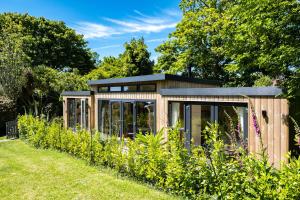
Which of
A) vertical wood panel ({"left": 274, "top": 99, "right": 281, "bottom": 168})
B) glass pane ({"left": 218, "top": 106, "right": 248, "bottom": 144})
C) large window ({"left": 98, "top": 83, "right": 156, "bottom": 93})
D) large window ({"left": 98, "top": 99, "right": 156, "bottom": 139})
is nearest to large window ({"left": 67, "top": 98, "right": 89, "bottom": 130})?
large window ({"left": 98, "top": 99, "right": 156, "bottom": 139})

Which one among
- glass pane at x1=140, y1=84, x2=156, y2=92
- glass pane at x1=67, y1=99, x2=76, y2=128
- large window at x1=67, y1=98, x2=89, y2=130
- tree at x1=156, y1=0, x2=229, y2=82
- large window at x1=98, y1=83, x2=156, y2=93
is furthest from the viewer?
tree at x1=156, y1=0, x2=229, y2=82

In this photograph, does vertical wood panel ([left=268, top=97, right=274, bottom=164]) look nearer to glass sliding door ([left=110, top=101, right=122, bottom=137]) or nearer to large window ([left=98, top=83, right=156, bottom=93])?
large window ([left=98, top=83, right=156, bottom=93])

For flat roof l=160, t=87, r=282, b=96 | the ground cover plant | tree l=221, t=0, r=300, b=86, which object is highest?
tree l=221, t=0, r=300, b=86

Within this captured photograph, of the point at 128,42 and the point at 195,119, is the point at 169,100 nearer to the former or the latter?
the point at 195,119

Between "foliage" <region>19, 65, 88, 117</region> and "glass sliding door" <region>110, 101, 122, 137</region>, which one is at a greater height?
"foliage" <region>19, 65, 88, 117</region>

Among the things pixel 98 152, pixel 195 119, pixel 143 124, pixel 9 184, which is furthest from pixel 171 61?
pixel 9 184

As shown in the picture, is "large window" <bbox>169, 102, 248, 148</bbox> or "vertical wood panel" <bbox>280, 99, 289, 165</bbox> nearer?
"vertical wood panel" <bbox>280, 99, 289, 165</bbox>

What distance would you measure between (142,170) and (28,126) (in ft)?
28.3

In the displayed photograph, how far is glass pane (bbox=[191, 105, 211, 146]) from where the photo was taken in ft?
27.8

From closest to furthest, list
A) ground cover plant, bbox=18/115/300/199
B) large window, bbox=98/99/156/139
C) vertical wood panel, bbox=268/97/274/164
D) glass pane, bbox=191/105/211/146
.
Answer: ground cover plant, bbox=18/115/300/199
vertical wood panel, bbox=268/97/274/164
glass pane, bbox=191/105/211/146
large window, bbox=98/99/156/139

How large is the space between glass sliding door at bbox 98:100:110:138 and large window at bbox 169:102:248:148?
4492 mm

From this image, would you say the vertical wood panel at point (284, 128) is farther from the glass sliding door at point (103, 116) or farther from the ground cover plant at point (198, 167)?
the glass sliding door at point (103, 116)

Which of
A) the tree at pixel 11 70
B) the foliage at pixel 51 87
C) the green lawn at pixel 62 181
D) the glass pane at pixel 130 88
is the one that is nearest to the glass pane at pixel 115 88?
the glass pane at pixel 130 88

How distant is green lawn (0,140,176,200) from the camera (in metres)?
5.74
